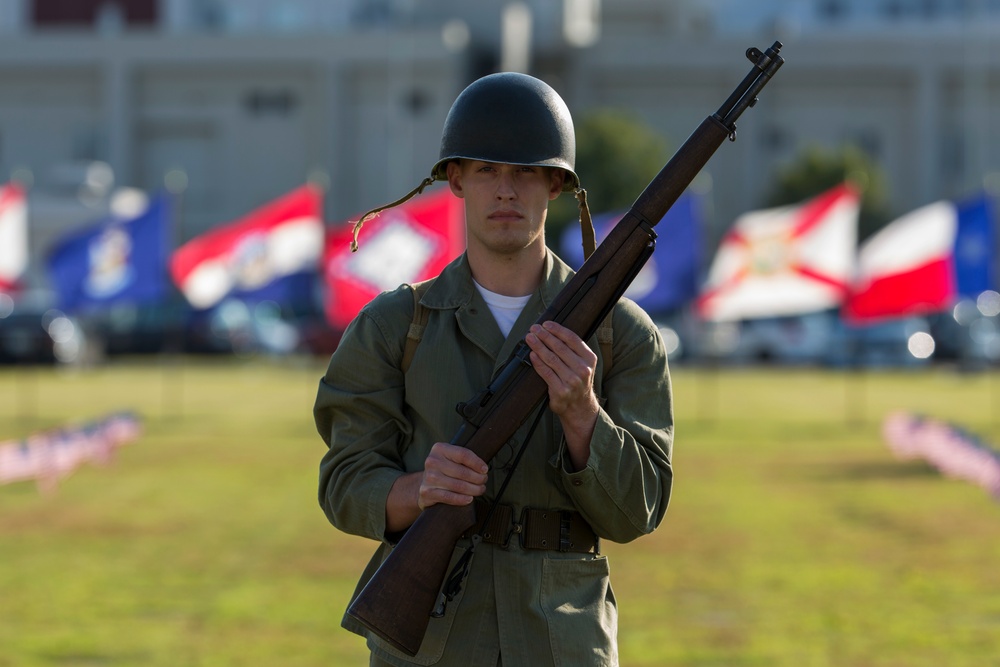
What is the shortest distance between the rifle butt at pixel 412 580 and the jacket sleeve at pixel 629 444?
0.30 metres

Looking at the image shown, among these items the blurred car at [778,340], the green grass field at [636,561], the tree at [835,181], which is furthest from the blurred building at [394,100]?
the green grass field at [636,561]

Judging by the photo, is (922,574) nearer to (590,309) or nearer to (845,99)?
(590,309)

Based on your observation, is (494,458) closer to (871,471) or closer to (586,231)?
(586,231)

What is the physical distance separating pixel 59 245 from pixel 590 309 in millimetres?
22859

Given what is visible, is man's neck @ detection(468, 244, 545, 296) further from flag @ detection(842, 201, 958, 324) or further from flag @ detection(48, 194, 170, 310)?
flag @ detection(48, 194, 170, 310)

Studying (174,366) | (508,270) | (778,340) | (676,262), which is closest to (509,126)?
(508,270)

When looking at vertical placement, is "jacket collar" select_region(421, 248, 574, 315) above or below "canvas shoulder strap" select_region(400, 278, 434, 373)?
above

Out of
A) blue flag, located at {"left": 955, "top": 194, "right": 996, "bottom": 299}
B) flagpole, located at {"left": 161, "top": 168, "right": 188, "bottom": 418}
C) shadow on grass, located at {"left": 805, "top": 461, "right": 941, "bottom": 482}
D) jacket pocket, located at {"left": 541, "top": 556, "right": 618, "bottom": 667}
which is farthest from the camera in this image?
flagpole, located at {"left": 161, "top": 168, "right": 188, "bottom": 418}

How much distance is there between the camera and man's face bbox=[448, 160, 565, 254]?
4145 millimetres

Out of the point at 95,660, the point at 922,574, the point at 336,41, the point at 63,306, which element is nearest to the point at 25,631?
the point at 95,660

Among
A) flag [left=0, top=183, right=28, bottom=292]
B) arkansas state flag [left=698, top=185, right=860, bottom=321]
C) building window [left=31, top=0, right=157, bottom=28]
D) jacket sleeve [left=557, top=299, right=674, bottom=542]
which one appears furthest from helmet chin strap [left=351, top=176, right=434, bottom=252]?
building window [left=31, top=0, right=157, bottom=28]

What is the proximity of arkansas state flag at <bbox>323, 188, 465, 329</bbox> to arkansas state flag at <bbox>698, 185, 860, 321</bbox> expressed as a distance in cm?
451

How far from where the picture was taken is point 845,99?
245 ft

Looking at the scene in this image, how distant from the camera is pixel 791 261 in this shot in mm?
26109
